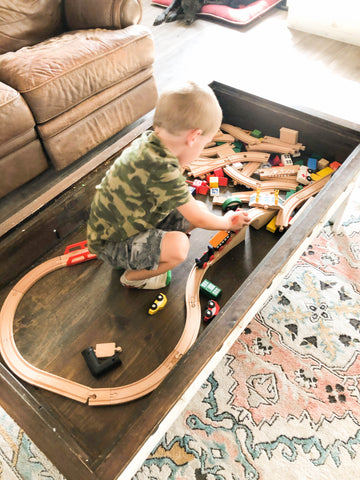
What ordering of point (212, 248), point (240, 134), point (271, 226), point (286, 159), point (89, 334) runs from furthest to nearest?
point (240, 134), point (286, 159), point (271, 226), point (212, 248), point (89, 334)

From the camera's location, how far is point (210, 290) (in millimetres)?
1115

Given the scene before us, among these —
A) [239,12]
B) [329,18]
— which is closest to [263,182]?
[329,18]

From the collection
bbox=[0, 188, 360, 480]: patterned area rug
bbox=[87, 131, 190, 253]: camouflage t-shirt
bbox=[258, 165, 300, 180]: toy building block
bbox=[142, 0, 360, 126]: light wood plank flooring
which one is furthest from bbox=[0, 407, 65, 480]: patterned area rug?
bbox=[142, 0, 360, 126]: light wood plank flooring

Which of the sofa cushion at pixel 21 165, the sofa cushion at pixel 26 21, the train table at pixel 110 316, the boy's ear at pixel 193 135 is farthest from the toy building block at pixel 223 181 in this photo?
the sofa cushion at pixel 26 21

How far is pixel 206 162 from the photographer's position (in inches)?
59.7

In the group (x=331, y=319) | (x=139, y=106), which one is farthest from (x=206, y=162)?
(x=331, y=319)

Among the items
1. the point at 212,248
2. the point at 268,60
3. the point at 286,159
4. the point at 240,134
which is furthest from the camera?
the point at 268,60

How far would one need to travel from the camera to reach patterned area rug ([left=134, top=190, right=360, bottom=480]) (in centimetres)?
93

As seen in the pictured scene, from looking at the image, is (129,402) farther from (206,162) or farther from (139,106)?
(139,106)

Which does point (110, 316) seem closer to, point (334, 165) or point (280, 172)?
point (280, 172)

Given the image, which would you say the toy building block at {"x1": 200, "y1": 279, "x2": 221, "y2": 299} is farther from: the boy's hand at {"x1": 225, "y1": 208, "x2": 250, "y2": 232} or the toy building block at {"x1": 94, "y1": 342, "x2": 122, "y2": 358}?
the toy building block at {"x1": 94, "y1": 342, "x2": 122, "y2": 358}

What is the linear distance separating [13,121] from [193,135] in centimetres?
73

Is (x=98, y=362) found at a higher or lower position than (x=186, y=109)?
lower

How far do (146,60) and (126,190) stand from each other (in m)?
0.95
